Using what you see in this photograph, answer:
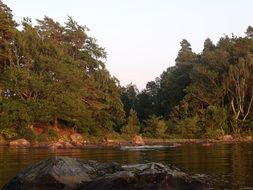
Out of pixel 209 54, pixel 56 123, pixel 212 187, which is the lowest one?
pixel 212 187

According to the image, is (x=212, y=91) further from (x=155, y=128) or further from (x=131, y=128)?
(x=131, y=128)

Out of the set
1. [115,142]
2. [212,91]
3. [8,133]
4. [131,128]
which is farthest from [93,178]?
[212,91]

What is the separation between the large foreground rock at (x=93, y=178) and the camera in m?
15.8

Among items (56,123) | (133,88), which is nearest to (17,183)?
(56,123)

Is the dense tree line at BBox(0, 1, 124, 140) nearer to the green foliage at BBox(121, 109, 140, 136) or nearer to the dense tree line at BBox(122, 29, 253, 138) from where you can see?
the green foliage at BBox(121, 109, 140, 136)

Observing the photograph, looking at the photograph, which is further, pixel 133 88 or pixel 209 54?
pixel 133 88

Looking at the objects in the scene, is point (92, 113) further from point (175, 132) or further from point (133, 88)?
point (133, 88)

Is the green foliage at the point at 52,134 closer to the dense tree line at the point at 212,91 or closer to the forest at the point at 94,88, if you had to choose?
→ the forest at the point at 94,88

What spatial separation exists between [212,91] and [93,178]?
203ft

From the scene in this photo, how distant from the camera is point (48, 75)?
63.1 meters

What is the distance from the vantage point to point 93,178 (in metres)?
17.0

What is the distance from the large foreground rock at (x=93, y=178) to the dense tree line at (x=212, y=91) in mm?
50710

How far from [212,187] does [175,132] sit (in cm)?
5238

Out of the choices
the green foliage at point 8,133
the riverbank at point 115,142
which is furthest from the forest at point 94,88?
the riverbank at point 115,142
